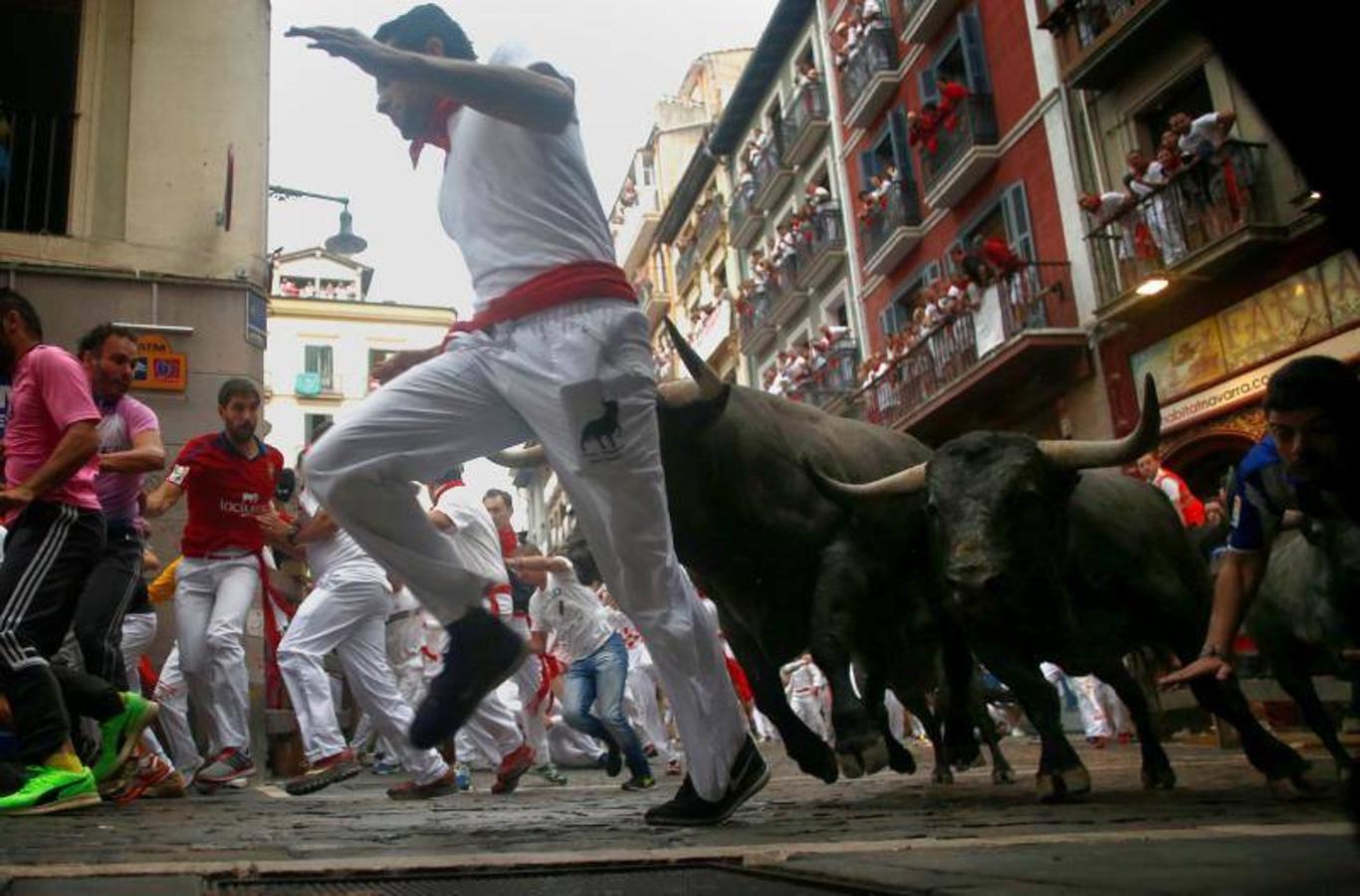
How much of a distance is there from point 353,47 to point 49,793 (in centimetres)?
342

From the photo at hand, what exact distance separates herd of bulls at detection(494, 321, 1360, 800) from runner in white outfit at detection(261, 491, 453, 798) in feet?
6.39

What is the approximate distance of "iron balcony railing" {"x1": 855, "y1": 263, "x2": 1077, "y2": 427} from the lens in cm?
2012

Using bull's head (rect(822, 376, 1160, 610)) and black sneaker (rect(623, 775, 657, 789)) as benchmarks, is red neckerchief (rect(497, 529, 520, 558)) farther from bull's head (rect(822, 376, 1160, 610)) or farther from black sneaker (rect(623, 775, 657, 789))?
bull's head (rect(822, 376, 1160, 610))

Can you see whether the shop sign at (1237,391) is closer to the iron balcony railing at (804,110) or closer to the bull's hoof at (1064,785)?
the bull's hoof at (1064,785)

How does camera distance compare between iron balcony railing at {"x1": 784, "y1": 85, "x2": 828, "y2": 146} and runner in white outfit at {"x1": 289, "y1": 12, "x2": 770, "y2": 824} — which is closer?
runner in white outfit at {"x1": 289, "y1": 12, "x2": 770, "y2": 824}

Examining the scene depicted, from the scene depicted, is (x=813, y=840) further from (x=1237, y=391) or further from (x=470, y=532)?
(x=1237, y=391)

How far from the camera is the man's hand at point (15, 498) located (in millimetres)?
5180

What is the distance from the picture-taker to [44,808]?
16.5 ft

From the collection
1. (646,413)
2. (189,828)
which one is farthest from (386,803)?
(646,413)

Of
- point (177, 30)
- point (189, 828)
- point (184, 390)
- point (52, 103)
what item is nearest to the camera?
point (189, 828)

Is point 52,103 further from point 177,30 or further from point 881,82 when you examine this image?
point 881,82

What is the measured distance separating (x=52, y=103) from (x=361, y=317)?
52.9m

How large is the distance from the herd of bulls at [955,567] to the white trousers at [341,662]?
1952mm

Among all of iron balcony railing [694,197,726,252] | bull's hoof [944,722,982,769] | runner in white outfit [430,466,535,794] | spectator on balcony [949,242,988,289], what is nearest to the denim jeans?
runner in white outfit [430,466,535,794]
